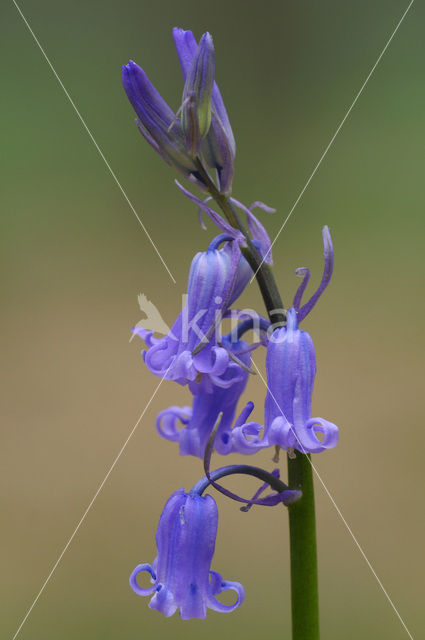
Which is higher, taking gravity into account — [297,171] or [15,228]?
[297,171]

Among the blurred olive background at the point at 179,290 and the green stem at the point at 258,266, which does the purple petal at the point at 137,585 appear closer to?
the green stem at the point at 258,266

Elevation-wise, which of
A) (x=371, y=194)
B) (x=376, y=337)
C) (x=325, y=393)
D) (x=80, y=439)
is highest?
(x=371, y=194)

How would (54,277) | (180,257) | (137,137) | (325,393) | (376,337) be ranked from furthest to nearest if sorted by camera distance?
(137,137) → (180,257) → (54,277) → (376,337) → (325,393)

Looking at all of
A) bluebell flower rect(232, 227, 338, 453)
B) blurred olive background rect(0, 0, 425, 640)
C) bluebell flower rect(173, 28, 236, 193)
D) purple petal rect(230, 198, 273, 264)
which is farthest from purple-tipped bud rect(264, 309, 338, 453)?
blurred olive background rect(0, 0, 425, 640)

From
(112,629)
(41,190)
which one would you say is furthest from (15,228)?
(112,629)

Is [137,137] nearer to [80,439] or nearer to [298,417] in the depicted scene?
[80,439]

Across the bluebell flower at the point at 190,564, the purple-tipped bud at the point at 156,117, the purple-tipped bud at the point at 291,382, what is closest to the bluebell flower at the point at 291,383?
the purple-tipped bud at the point at 291,382

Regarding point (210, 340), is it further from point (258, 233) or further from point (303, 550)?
point (303, 550)
